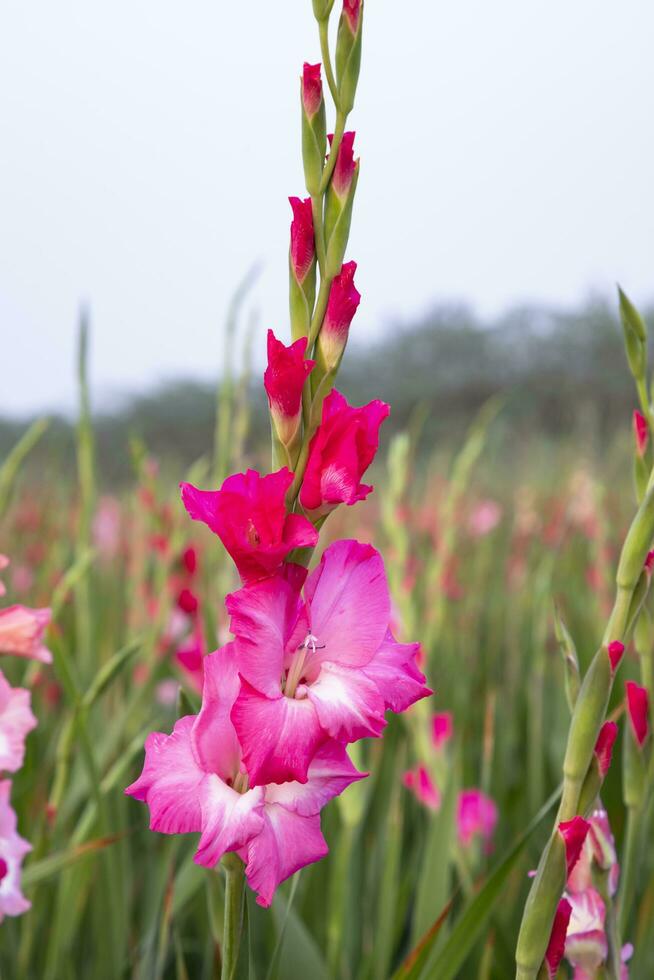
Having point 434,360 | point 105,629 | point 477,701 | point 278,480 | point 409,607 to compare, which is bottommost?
point 477,701

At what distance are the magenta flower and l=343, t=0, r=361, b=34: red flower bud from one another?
2 cm

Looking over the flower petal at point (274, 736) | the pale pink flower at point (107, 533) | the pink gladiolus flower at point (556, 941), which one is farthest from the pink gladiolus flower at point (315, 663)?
the pale pink flower at point (107, 533)

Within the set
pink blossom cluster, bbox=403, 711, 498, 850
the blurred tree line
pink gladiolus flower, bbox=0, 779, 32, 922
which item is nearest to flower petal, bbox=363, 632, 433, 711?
pink gladiolus flower, bbox=0, 779, 32, 922

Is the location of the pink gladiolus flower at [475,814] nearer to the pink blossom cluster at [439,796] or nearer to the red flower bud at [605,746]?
the pink blossom cluster at [439,796]

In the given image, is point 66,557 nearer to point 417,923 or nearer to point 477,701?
point 477,701

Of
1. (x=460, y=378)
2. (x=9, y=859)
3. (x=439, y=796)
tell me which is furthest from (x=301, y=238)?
(x=460, y=378)

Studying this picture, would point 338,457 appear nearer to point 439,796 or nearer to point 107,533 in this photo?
point 439,796

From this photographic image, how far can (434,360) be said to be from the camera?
14.9m

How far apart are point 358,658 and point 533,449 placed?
6.87m

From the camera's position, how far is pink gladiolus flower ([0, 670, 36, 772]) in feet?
1.45

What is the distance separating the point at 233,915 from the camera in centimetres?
32

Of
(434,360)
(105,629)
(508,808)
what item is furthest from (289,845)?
(434,360)

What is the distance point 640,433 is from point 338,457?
0.17 meters

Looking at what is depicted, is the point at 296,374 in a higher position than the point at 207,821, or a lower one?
higher
